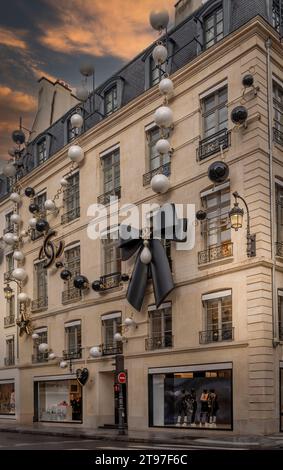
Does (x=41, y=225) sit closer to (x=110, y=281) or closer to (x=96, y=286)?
(x=96, y=286)

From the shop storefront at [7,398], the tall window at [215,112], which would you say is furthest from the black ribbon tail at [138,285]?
the shop storefront at [7,398]

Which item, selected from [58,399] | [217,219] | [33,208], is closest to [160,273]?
[217,219]

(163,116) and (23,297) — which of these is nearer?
(163,116)

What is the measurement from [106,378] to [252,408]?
883 cm

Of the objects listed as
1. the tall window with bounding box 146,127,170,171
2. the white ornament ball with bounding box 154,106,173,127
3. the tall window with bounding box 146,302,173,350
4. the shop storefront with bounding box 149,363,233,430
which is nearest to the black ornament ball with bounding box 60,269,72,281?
the tall window with bounding box 146,302,173,350

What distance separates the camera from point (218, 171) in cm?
2008

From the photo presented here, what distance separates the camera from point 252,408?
18.8 metres

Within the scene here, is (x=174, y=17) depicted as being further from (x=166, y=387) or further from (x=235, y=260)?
(x=166, y=387)

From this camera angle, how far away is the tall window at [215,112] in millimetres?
21594

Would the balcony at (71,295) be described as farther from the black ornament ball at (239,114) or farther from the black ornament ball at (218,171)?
the black ornament ball at (239,114)

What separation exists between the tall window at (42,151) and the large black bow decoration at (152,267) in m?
10.8

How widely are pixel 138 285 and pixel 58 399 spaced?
8.91m

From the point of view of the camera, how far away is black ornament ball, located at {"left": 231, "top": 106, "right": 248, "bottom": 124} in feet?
65.0

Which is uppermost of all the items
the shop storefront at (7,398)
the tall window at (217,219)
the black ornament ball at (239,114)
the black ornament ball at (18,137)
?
the black ornament ball at (18,137)
